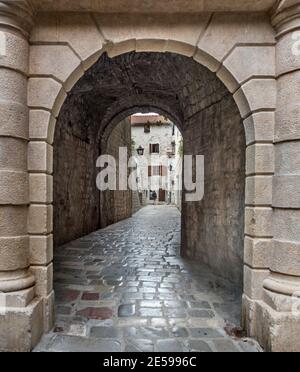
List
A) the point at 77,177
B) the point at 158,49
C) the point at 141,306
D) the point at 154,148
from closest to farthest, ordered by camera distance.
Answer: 1. the point at 158,49
2. the point at 141,306
3. the point at 77,177
4. the point at 154,148

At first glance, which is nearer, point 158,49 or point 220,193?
point 158,49

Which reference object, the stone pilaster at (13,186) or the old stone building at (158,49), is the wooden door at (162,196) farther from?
the stone pilaster at (13,186)

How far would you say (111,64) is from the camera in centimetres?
485

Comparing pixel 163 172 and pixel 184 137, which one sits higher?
pixel 163 172

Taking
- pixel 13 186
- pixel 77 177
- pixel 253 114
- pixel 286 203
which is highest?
pixel 253 114

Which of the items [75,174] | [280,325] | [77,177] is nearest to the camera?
[280,325]

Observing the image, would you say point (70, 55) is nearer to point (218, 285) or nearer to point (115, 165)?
point (218, 285)

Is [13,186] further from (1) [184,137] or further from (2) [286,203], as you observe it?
(1) [184,137]

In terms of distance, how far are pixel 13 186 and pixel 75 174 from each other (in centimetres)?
471

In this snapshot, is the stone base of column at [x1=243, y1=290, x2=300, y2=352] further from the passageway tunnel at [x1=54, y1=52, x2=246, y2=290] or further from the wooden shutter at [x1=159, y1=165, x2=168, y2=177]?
the wooden shutter at [x1=159, y1=165, x2=168, y2=177]

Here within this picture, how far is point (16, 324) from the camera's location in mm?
2146

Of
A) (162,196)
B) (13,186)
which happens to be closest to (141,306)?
(13,186)

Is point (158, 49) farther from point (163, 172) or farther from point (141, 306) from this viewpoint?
point (163, 172)
